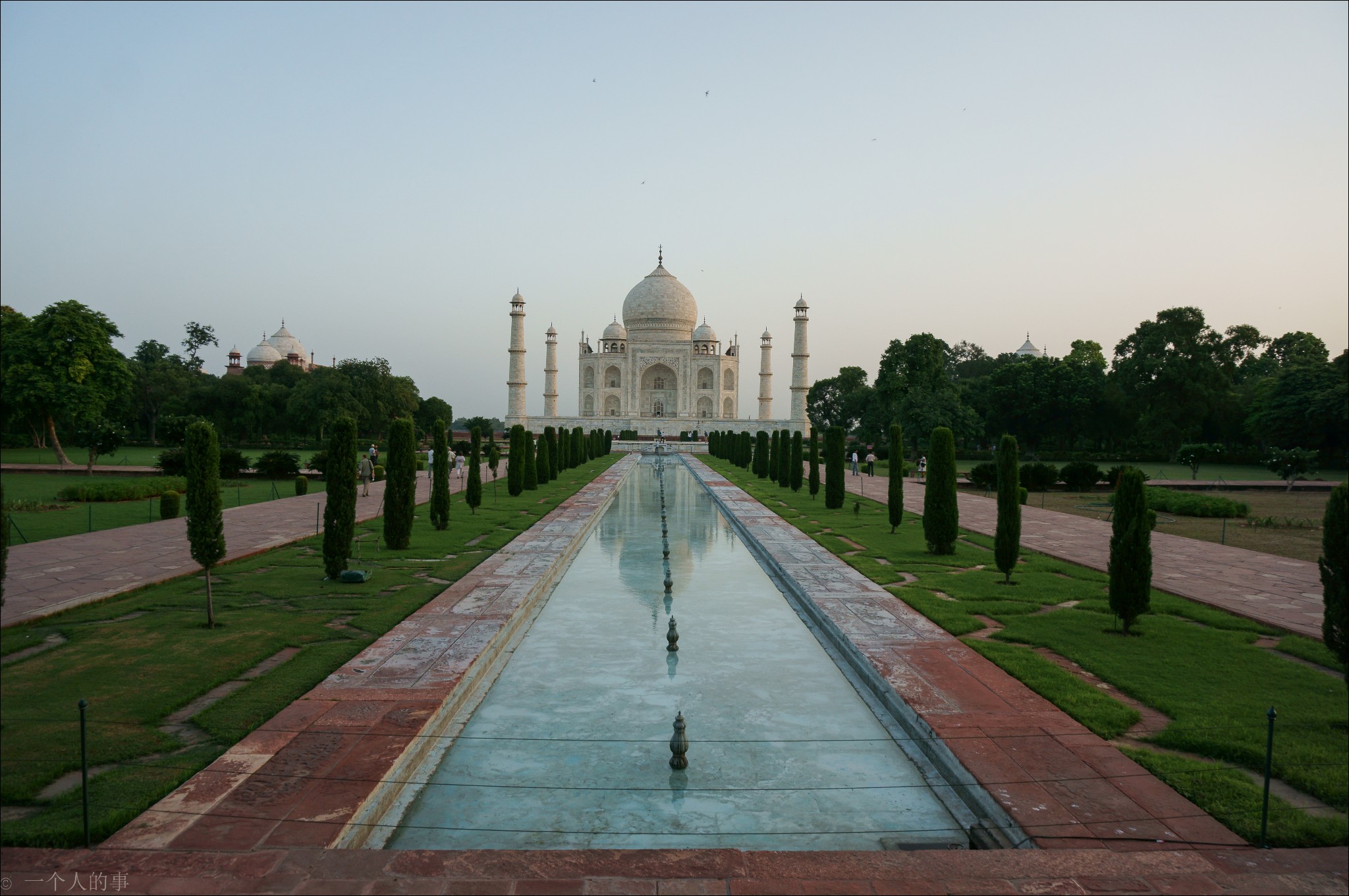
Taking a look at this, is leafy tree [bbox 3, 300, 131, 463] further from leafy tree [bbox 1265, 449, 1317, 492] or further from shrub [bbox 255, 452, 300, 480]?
leafy tree [bbox 1265, 449, 1317, 492]

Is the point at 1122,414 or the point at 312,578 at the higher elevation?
the point at 1122,414

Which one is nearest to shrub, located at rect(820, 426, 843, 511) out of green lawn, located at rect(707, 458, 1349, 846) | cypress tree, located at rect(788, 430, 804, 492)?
cypress tree, located at rect(788, 430, 804, 492)

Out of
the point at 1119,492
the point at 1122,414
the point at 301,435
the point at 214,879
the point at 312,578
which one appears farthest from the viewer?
the point at 301,435

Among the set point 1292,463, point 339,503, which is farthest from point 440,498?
point 1292,463

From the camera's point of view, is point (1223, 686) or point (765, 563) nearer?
point (1223, 686)

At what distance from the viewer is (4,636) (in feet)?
18.6

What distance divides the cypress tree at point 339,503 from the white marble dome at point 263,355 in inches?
1891

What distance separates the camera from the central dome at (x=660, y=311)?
2116 inches

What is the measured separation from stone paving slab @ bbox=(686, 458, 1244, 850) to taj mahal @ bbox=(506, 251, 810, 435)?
43669mm

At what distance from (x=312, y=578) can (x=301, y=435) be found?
3301cm

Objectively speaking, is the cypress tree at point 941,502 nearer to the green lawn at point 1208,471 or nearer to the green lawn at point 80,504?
the green lawn at point 80,504

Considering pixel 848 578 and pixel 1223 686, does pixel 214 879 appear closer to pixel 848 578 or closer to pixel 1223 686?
pixel 1223 686

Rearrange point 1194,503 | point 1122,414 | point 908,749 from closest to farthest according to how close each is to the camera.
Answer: point 908,749, point 1194,503, point 1122,414

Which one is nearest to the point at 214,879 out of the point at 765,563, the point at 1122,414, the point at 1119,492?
the point at 1119,492
